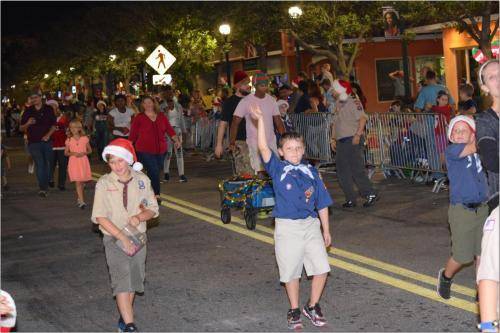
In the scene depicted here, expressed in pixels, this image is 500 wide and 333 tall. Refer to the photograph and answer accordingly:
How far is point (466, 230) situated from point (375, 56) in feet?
117

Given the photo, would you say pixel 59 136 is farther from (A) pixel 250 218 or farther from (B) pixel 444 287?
(B) pixel 444 287

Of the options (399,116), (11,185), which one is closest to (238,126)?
(399,116)

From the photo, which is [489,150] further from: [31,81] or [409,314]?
[31,81]

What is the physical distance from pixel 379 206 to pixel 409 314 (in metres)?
5.96

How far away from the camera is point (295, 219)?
691 cm

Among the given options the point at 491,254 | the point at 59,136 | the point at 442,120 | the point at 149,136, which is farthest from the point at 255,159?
the point at 491,254

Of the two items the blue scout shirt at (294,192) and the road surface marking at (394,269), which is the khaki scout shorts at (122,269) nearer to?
the blue scout shirt at (294,192)

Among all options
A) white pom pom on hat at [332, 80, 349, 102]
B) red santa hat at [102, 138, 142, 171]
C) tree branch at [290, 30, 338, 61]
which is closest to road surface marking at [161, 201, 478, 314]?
white pom pom on hat at [332, 80, 349, 102]

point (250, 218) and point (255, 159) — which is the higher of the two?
point (255, 159)

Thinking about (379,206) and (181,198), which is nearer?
(379,206)

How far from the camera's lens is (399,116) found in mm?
15688

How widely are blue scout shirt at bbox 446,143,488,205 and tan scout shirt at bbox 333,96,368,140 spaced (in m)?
5.74

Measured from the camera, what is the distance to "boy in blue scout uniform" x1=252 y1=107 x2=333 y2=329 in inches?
271

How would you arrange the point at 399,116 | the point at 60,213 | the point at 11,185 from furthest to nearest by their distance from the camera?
the point at 11,185
the point at 399,116
the point at 60,213
